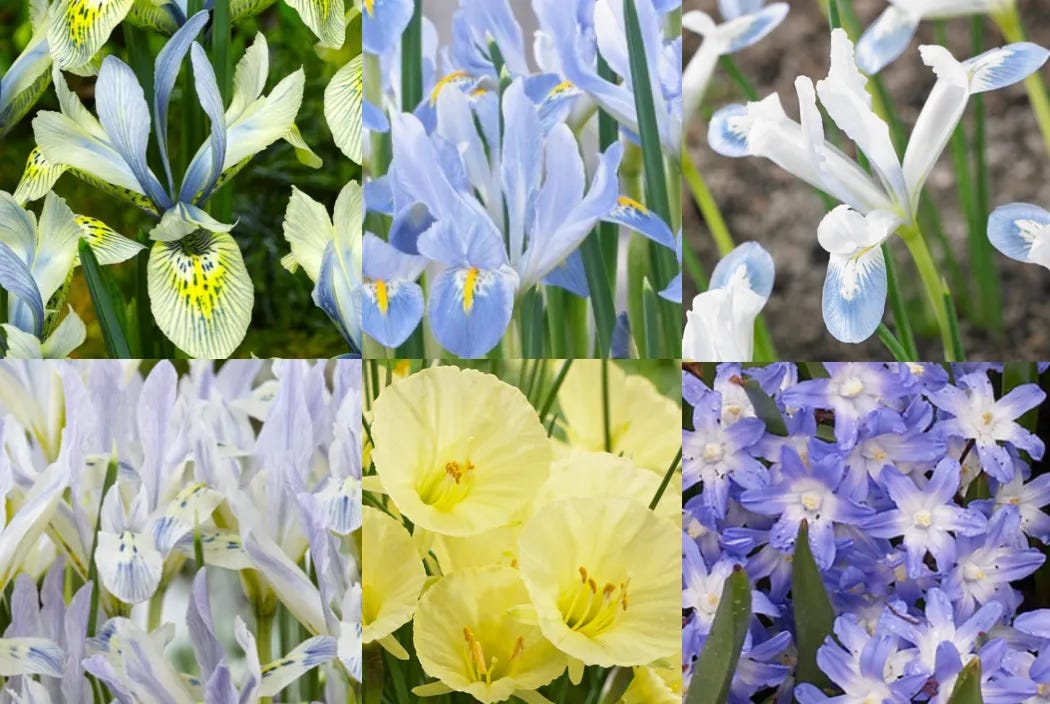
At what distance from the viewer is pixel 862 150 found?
1.36 metres

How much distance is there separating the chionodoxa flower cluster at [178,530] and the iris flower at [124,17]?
413 mm

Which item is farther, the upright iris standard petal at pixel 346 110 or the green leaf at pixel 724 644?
the upright iris standard petal at pixel 346 110

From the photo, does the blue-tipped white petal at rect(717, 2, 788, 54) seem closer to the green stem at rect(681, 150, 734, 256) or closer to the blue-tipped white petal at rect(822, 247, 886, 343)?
the green stem at rect(681, 150, 734, 256)

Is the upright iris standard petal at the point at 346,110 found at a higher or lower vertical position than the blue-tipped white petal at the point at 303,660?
higher

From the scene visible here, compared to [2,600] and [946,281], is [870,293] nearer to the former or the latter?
[946,281]

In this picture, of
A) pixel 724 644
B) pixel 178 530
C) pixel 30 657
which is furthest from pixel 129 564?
pixel 724 644

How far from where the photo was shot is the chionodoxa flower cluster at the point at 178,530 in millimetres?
1388

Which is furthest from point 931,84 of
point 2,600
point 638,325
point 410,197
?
point 2,600

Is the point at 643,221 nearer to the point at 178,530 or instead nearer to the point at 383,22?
the point at 383,22

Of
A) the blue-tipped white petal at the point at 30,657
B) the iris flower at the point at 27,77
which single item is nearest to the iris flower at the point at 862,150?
the iris flower at the point at 27,77

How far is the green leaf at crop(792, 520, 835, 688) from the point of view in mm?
1349

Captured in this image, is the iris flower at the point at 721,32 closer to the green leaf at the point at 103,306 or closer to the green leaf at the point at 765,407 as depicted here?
the green leaf at the point at 765,407

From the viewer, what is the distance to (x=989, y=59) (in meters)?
1.36

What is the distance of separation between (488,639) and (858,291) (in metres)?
0.64
